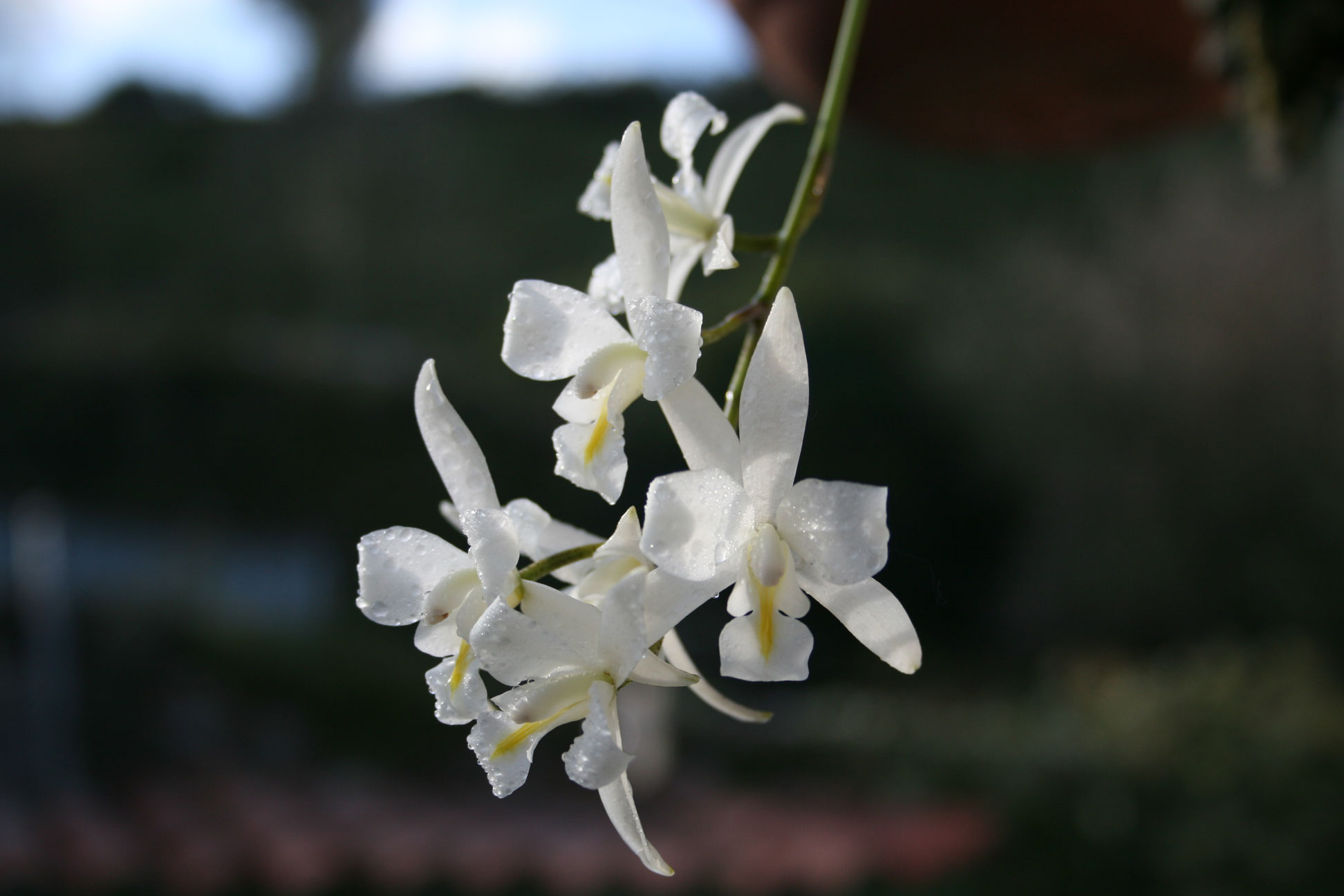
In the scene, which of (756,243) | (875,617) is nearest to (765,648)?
(875,617)

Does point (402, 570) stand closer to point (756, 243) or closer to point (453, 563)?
point (453, 563)

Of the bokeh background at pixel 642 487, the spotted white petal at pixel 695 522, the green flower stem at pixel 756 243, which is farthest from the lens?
the bokeh background at pixel 642 487

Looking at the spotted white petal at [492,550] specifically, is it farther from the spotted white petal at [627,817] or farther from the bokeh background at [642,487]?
the bokeh background at [642,487]

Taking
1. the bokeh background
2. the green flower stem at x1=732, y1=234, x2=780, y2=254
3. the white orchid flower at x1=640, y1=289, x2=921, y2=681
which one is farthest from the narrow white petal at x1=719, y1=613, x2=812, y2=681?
the bokeh background

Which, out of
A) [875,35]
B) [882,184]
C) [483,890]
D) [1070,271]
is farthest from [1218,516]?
[875,35]

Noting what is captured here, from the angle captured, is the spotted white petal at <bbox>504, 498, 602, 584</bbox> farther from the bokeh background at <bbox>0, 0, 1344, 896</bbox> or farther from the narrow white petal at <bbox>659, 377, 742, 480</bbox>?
the bokeh background at <bbox>0, 0, 1344, 896</bbox>

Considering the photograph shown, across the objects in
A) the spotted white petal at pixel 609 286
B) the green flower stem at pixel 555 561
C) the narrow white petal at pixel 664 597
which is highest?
the spotted white petal at pixel 609 286

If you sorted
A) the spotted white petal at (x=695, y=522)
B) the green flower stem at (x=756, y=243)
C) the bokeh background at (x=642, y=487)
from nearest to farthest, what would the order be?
the spotted white petal at (x=695, y=522)
the green flower stem at (x=756, y=243)
the bokeh background at (x=642, y=487)

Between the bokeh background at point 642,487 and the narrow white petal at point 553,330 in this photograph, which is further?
the bokeh background at point 642,487

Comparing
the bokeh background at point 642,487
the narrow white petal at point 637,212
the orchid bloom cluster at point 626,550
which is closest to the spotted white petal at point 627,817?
the orchid bloom cluster at point 626,550
